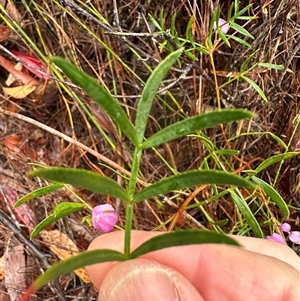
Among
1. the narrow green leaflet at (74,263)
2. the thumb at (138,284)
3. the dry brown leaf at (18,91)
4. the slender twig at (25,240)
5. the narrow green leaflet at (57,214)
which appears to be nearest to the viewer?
the narrow green leaflet at (74,263)

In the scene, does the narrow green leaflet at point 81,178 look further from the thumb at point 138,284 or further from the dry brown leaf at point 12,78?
the dry brown leaf at point 12,78

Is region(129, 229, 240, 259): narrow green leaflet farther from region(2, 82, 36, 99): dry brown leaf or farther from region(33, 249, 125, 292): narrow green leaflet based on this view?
region(2, 82, 36, 99): dry brown leaf

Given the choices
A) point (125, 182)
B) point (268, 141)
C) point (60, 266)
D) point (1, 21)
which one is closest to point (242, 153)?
point (268, 141)

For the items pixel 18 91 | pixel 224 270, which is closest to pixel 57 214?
pixel 224 270

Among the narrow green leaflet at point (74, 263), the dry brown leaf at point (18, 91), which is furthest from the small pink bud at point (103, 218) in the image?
the dry brown leaf at point (18, 91)

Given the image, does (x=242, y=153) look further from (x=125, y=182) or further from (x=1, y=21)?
(x=1, y=21)
